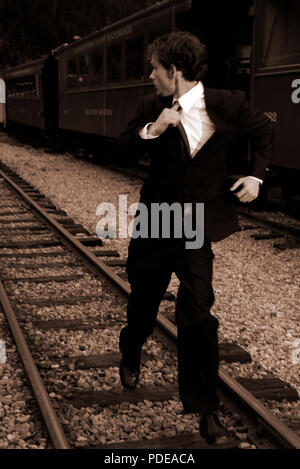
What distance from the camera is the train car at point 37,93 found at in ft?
66.9

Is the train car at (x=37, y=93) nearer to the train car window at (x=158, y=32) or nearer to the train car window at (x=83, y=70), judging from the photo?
the train car window at (x=83, y=70)

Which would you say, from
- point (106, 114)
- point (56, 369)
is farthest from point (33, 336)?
point (106, 114)

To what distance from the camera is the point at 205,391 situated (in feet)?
8.95

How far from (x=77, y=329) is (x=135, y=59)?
327 inches

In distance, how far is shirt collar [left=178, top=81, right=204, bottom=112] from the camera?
2.59 metres

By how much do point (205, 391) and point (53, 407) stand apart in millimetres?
826

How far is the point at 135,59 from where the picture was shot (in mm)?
11703

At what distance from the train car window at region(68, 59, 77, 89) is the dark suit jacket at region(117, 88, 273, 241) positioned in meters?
14.4

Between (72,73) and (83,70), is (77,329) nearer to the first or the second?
(83,70)

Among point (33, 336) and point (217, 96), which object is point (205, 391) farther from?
point (33, 336)

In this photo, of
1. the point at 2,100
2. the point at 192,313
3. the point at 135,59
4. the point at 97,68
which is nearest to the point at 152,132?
the point at 192,313

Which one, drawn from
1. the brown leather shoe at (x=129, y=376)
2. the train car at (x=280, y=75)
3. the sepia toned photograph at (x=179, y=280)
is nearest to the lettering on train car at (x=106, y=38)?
the sepia toned photograph at (x=179, y=280)

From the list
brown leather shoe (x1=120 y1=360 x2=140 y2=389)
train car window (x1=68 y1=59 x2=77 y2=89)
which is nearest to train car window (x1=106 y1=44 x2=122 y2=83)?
train car window (x1=68 y1=59 x2=77 y2=89)

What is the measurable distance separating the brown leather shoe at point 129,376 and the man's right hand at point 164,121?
1.35m
